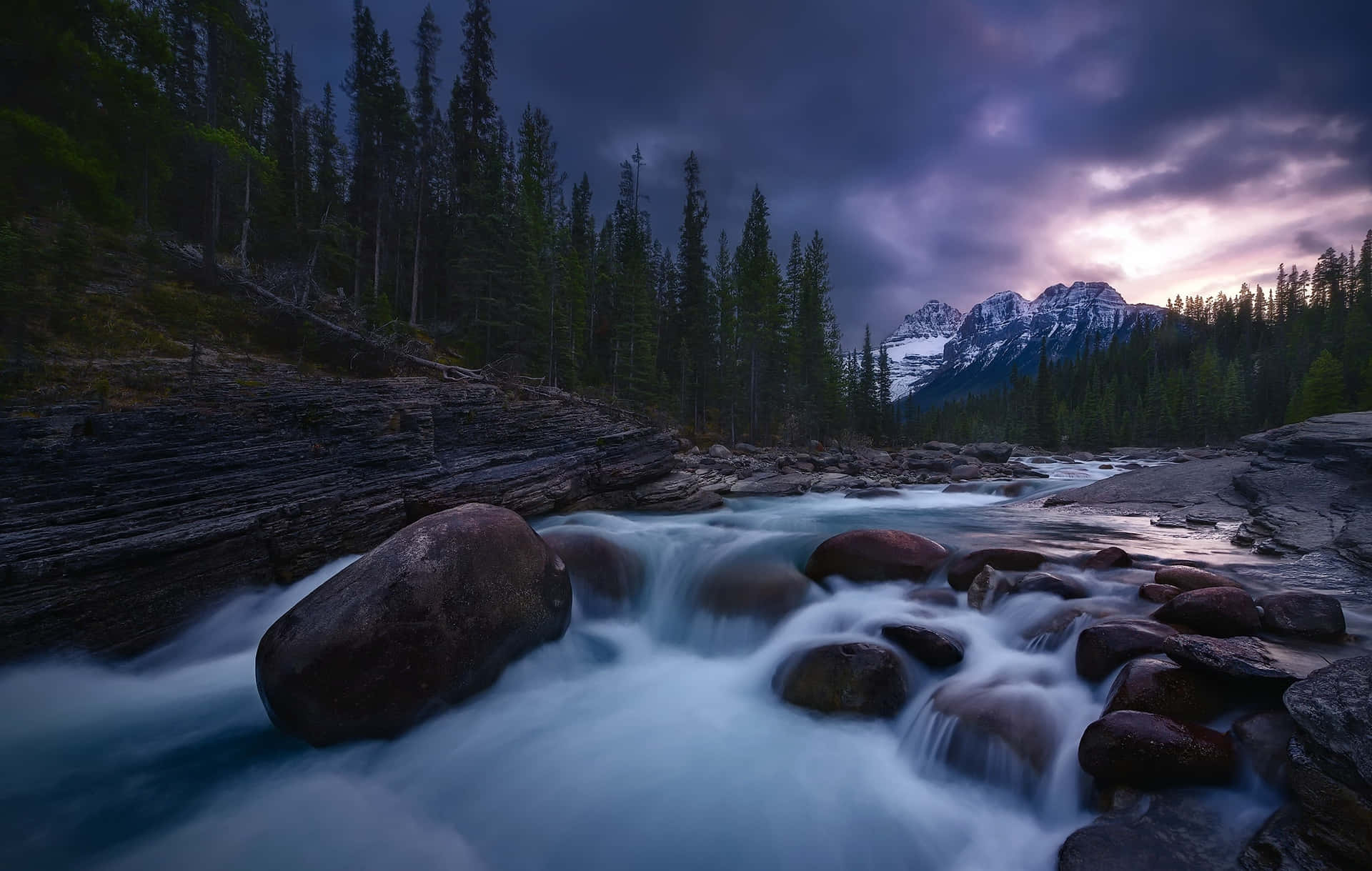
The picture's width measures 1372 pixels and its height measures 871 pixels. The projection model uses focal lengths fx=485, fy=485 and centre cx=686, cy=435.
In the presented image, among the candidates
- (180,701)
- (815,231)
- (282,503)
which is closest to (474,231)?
(282,503)

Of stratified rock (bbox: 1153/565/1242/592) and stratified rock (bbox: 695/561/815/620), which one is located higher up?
stratified rock (bbox: 1153/565/1242/592)

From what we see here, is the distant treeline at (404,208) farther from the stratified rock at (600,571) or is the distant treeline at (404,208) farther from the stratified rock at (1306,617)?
the stratified rock at (1306,617)

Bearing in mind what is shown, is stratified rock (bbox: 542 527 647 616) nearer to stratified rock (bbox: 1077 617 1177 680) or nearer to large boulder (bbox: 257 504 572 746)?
large boulder (bbox: 257 504 572 746)

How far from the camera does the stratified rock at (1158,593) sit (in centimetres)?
530

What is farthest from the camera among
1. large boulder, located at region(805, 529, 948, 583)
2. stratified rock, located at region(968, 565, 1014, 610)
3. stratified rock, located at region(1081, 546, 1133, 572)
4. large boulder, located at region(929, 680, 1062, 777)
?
large boulder, located at region(805, 529, 948, 583)

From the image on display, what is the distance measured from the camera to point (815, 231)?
5000 centimetres

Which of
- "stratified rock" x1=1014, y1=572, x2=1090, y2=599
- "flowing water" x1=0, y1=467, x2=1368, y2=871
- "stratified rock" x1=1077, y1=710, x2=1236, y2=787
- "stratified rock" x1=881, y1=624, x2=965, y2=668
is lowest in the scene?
"flowing water" x1=0, y1=467, x2=1368, y2=871

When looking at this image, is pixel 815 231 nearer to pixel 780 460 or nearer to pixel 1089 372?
A: pixel 780 460

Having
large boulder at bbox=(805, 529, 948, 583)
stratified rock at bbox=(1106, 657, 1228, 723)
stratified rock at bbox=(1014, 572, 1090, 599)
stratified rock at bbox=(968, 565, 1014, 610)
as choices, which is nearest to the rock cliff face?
large boulder at bbox=(805, 529, 948, 583)

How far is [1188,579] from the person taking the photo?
18.6ft

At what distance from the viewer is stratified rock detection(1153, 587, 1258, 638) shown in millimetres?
4309

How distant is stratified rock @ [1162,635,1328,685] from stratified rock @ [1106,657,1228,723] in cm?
11

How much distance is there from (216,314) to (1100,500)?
26.1 m

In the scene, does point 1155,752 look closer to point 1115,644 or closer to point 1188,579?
point 1115,644
